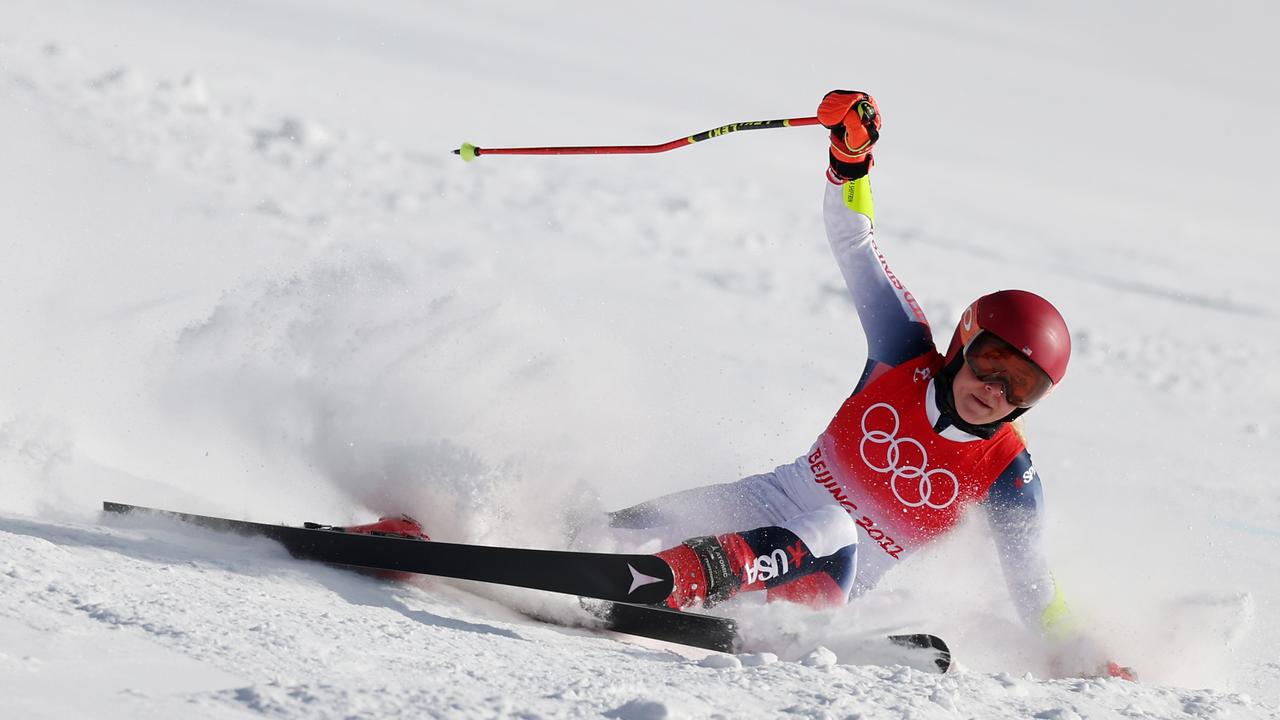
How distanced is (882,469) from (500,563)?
1338 millimetres

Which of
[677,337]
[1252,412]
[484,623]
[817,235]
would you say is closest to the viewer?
[484,623]

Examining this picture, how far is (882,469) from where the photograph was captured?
365 cm

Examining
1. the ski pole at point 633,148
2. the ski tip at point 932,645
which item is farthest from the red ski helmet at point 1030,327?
the ski pole at point 633,148

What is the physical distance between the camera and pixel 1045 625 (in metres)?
3.58

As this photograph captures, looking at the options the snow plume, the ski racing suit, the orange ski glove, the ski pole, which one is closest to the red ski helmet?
the ski racing suit

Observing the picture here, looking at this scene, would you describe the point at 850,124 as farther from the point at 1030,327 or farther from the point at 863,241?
the point at 1030,327

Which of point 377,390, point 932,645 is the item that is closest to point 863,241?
point 932,645

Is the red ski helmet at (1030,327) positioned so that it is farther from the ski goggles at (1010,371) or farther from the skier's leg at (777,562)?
the skier's leg at (777,562)

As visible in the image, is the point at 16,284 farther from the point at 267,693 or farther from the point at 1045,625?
the point at 1045,625

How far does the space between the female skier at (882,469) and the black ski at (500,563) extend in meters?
0.11

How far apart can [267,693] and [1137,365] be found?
912cm

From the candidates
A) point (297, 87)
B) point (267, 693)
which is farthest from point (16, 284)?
point (297, 87)

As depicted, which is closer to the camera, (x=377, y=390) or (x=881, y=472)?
(x=881, y=472)

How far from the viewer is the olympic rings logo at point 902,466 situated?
358 centimetres
